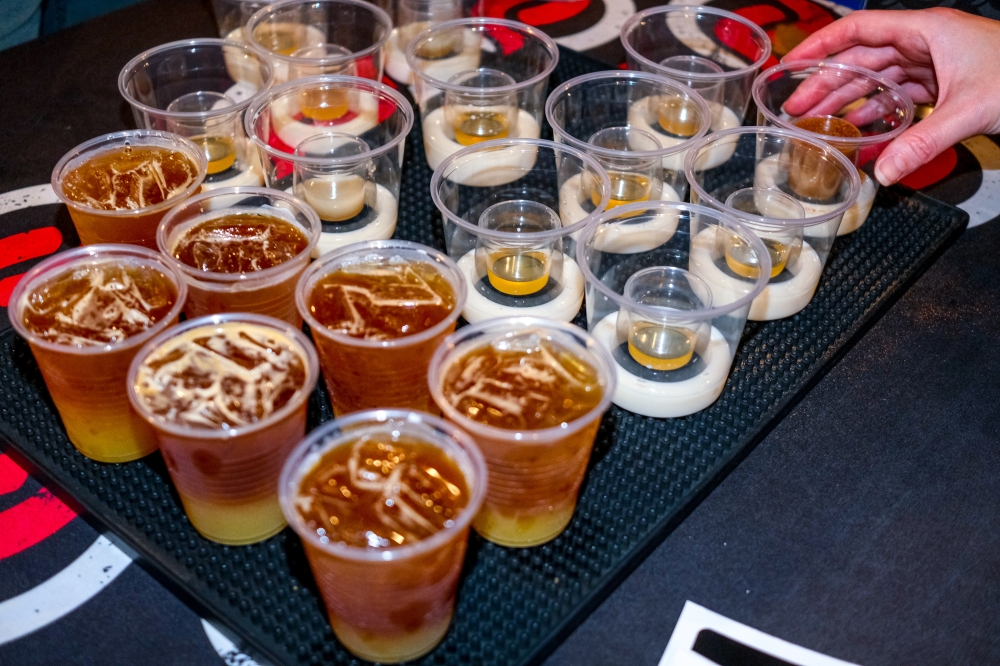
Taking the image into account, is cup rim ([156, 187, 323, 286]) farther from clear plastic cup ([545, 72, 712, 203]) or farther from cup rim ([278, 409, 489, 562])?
clear plastic cup ([545, 72, 712, 203])

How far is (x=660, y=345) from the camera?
152 centimetres

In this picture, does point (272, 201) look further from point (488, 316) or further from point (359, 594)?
point (359, 594)

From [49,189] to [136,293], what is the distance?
69 cm

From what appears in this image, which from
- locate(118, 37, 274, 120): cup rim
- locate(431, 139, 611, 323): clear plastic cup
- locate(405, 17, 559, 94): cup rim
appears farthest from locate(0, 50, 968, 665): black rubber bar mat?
locate(405, 17, 559, 94): cup rim

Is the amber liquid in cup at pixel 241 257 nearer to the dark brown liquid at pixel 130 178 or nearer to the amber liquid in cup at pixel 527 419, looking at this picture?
the dark brown liquid at pixel 130 178

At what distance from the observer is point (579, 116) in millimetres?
1987

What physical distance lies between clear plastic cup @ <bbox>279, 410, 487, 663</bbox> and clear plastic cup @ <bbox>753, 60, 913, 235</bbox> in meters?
1.02

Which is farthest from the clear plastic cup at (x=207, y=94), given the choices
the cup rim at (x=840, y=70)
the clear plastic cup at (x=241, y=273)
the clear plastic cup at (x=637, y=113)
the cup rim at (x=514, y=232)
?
the cup rim at (x=840, y=70)

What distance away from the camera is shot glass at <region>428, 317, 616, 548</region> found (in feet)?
3.92

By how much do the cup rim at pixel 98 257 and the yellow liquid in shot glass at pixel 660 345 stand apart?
712 mm

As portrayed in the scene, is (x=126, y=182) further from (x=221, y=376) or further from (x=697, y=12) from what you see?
(x=697, y=12)

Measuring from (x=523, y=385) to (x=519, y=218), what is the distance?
2.04ft

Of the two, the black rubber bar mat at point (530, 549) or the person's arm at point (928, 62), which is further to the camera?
the person's arm at point (928, 62)

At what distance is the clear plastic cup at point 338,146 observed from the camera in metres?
1.71
